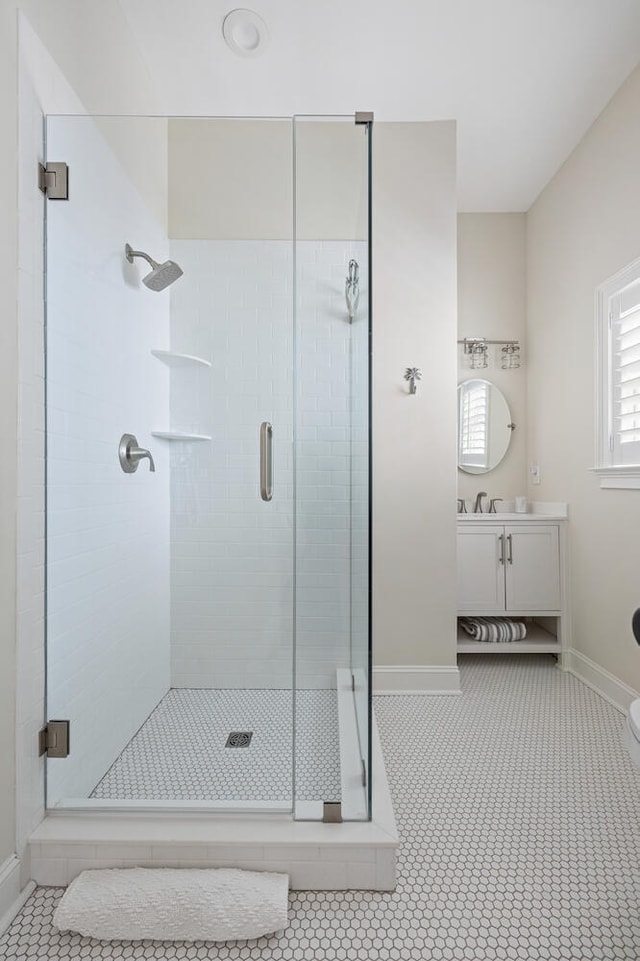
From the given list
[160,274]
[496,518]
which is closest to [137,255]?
[160,274]

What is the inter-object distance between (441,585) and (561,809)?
1.11 m

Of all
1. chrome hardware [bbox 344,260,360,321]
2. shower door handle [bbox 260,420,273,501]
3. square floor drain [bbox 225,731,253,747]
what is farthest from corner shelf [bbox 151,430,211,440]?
square floor drain [bbox 225,731,253,747]

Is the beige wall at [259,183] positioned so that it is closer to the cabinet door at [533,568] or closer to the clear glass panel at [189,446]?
the clear glass panel at [189,446]

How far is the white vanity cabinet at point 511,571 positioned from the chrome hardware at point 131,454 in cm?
179

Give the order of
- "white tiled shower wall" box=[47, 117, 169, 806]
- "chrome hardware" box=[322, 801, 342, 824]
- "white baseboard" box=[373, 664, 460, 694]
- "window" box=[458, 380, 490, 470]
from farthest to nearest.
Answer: "window" box=[458, 380, 490, 470] < "white baseboard" box=[373, 664, 460, 694] < "white tiled shower wall" box=[47, 117, 169, 806] < "chrome hardware" box=[322, 801, 342, 824]

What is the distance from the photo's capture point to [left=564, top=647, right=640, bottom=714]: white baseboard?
7.47 feet

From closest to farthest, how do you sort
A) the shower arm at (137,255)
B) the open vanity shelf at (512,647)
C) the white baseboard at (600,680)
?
the shower arm at (137,255) → the white baseboard at (600,680) → the open vanity shelf at (512,647)

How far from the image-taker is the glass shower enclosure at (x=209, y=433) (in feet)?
5.15

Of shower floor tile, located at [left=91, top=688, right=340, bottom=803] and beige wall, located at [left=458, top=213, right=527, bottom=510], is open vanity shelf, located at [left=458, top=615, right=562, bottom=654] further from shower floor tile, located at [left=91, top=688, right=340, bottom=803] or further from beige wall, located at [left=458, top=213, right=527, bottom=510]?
shower floor tile, located at [left=91, top=688, right=340, bottom=803]

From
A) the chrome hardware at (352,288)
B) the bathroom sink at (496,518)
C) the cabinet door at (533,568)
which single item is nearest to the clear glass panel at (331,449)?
the chrome hardware at (352,288)

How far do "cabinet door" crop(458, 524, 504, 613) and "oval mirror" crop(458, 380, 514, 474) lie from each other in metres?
0.66

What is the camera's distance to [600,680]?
8.14 ft

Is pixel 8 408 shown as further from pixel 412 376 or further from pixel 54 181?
pixel 412 376

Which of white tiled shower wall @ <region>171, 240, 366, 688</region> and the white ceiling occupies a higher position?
the white ceiling
